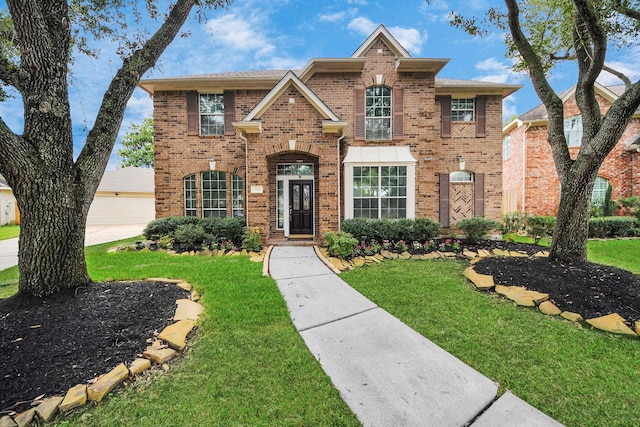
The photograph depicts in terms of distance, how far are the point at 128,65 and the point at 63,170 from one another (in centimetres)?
181

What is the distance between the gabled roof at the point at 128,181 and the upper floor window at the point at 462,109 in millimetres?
21202

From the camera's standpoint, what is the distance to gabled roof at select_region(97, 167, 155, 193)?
64.5 feet

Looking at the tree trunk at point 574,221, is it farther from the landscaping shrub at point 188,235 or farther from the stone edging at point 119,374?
the landscaping shrub at point 188,235

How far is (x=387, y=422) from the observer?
213 cm

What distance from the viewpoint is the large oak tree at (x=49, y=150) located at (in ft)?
11.5

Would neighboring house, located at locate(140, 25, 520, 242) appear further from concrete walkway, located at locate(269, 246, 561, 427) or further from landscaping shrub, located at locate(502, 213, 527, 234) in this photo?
concrete walkway, located at locate(269, 246, 561, 427)

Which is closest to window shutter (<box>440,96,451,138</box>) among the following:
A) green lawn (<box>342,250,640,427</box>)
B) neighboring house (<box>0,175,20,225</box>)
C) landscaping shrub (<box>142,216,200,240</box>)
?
green lawn (<box>342,250,640,427</box>)

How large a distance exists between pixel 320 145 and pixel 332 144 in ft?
1.31

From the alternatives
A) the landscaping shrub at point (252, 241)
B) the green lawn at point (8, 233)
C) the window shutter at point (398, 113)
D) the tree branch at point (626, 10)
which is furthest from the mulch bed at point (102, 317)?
the green lawn at point (8, 233)

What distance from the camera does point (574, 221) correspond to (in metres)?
5.54

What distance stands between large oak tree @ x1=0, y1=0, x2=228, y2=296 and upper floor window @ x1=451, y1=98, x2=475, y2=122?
37.1ft

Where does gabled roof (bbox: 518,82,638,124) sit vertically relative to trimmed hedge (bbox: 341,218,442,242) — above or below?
above

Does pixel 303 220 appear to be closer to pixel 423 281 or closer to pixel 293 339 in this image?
pixel 423 281

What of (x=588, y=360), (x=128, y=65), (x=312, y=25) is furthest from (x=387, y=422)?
(x=312, y=25)
